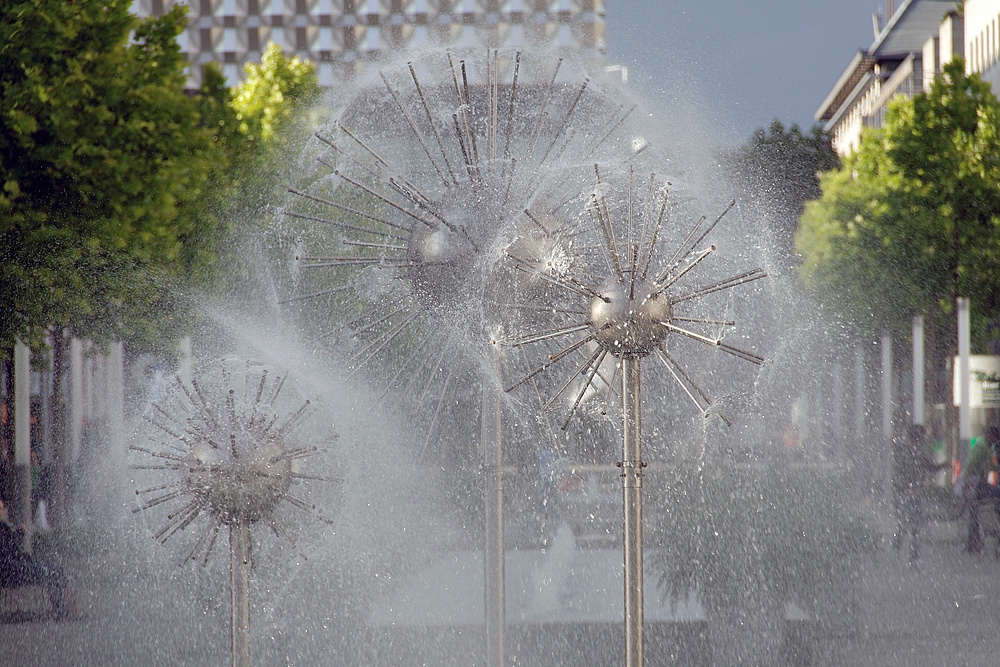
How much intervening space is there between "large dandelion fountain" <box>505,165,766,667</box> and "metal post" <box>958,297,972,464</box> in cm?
511

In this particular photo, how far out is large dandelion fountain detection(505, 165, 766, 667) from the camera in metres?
4.01

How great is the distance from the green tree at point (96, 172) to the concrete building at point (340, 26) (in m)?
4.63

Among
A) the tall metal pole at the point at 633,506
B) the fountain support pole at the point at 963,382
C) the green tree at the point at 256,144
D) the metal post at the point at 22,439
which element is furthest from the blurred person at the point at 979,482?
the metal post at the point at 22,439

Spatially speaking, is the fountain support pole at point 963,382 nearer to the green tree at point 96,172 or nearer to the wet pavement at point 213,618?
the wet pavement at point 213,618

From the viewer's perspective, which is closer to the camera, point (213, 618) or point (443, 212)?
point (443, 212)

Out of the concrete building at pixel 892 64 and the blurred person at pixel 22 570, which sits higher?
the concrete building at pixel 892 64

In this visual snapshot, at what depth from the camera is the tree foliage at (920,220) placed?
438 inches

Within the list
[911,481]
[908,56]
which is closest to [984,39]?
[908,56]

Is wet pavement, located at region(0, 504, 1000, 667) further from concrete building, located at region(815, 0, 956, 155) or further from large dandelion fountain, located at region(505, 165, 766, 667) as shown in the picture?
concrete building, located at region(815, 0, 956, 155)

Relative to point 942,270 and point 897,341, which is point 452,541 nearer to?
point 897,341

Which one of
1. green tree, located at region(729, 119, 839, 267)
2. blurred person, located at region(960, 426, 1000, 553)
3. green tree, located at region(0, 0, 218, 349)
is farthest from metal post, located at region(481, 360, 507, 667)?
green tree, located at region(729, 119, 839, 267)

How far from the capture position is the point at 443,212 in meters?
4.88

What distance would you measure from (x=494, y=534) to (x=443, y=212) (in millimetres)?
1825

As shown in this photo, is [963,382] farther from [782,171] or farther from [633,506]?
[633,506]
